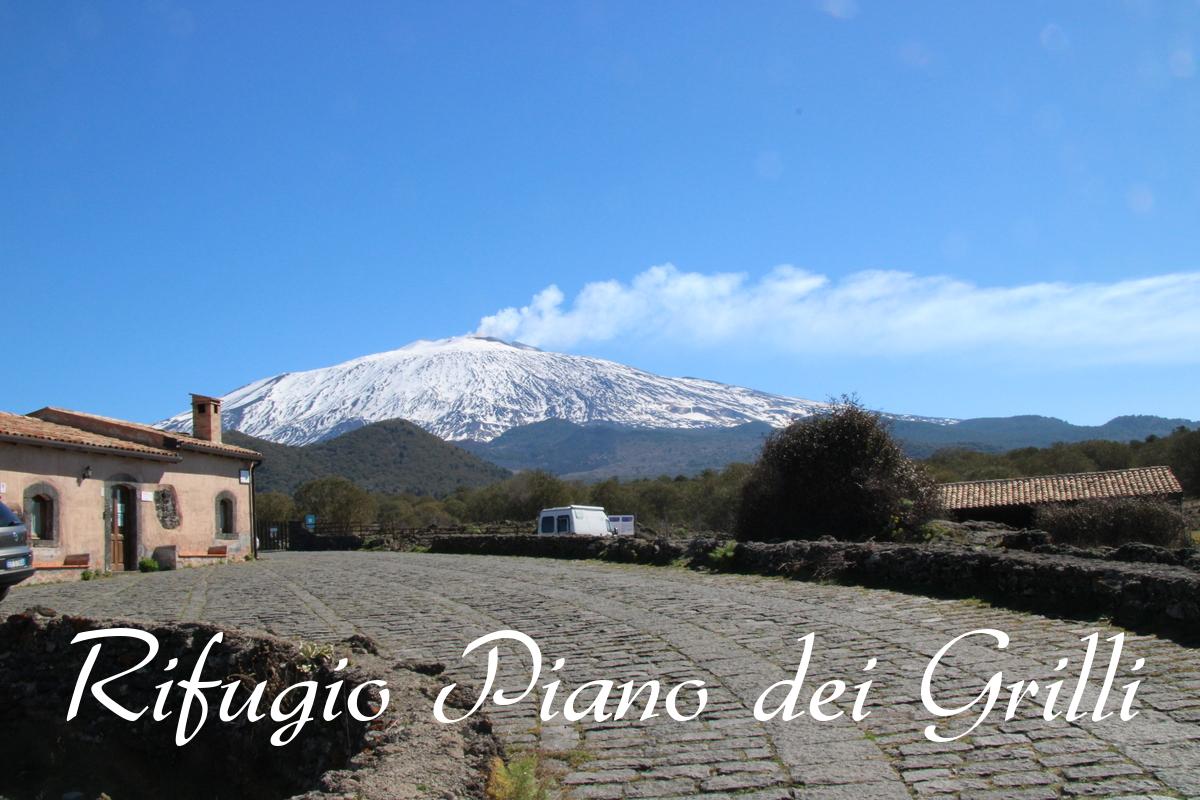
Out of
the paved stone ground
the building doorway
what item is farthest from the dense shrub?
the building doorway

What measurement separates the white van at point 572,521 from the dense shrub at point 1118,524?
13483mm

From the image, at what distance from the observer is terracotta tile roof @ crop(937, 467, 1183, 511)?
34469 mm

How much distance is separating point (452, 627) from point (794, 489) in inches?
646

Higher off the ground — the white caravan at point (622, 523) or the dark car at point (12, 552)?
the dark car at point (12, 552)

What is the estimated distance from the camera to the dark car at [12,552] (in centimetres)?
1251

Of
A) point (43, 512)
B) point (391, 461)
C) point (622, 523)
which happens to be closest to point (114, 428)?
point (43, 512)

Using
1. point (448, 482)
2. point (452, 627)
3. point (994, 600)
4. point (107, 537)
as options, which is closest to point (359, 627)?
point (452, 627)

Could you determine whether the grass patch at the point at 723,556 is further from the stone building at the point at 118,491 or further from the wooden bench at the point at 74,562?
the wooden bench at the point at 74,562

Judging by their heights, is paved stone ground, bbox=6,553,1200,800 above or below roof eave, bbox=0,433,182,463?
below

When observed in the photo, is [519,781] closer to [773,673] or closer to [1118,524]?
[773,673]

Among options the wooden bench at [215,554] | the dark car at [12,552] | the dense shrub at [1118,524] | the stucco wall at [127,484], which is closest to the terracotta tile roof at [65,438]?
the stucco wall at [127,484]

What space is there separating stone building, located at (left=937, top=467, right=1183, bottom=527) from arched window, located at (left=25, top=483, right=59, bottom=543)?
85.9 ft

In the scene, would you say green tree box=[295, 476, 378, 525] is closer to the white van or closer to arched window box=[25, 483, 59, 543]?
the white van

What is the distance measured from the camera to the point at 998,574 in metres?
10.2
